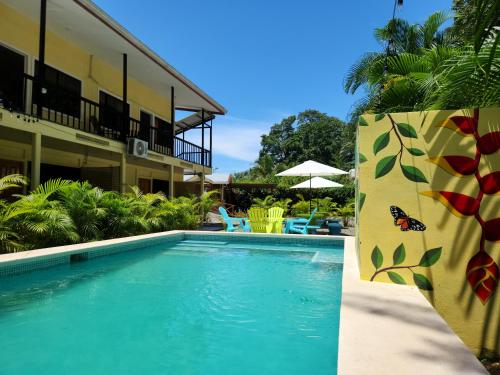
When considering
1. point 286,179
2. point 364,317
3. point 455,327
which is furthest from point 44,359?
point 286,179

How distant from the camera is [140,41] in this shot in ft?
35.7

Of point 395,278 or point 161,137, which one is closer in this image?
point 395,278

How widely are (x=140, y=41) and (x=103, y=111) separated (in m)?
3.24

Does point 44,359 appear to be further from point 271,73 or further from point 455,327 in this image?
point 271,73

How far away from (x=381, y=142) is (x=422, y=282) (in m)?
1.41

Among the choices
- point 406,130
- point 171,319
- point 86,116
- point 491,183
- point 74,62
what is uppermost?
point 74,62

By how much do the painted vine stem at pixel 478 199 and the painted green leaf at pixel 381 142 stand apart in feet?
1.74

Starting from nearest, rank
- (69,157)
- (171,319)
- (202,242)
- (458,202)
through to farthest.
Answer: (458,202) → (171,319) → (202,242) → (69,157)

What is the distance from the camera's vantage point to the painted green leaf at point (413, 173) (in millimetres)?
3361

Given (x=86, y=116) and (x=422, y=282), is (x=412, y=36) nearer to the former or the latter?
(x=422, y=282)

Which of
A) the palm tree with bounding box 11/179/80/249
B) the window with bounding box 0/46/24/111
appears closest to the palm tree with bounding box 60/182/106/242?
the palm tree with bounding box 11/179/80/249

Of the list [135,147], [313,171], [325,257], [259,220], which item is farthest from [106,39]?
[325,257]

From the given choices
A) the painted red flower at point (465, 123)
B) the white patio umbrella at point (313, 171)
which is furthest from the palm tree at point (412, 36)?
the painted red flower at point (465, 123)

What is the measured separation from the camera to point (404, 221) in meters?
3.40
